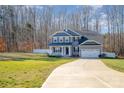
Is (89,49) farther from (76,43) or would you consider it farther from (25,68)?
(25,68)

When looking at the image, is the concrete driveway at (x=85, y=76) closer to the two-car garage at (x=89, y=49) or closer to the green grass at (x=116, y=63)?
the green grass at (x=116, y=63)

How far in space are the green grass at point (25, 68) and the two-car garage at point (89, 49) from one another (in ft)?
1.29

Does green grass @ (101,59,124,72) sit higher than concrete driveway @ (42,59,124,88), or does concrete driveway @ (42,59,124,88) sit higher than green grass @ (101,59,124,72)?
green grass @ (101,59,124,72)

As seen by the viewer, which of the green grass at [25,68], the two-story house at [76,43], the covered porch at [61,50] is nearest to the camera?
the green grass at [25,68]

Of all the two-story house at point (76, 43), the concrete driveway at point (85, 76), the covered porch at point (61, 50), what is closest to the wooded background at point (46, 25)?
the two-story house at point (76, 43)

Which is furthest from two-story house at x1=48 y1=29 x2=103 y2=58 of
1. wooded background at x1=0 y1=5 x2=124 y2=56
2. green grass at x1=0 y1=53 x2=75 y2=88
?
green grass at x1=0 y1=53 x2=75 y2=88

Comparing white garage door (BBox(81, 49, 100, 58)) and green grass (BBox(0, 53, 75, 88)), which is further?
white garage door (BBox(81, 49, 100, 58))

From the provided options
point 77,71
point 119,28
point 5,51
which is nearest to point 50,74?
point 77,71

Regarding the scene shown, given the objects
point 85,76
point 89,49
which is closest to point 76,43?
point 89,49

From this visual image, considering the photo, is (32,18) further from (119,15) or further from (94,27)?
(119,15)

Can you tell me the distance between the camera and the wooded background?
873cm

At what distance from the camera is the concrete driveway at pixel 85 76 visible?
8.07 meters

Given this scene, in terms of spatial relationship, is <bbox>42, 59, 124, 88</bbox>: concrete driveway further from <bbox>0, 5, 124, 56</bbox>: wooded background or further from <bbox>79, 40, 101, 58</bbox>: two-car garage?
<bbox>0, 5, 124, 56</bbox>: wooded background

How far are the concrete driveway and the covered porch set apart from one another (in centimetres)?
39
